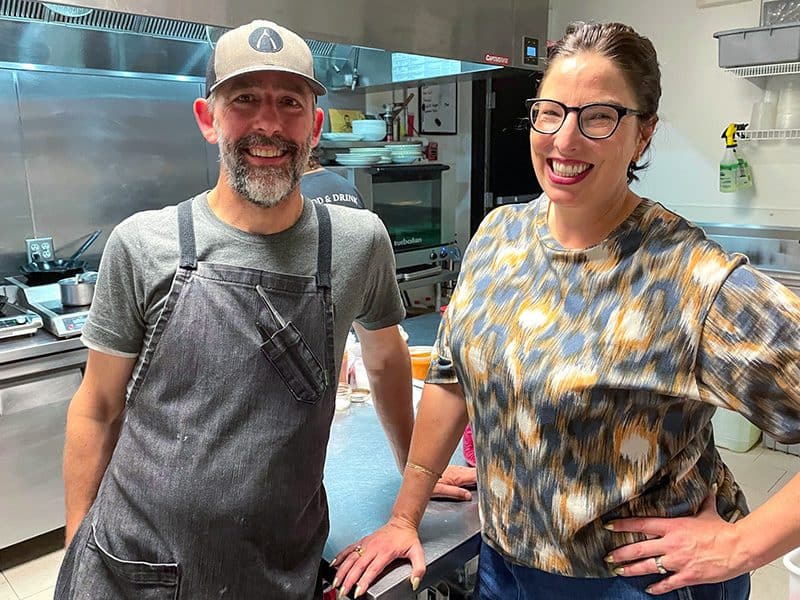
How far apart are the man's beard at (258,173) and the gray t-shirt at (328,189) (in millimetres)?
1338

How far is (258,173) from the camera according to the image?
0.98 metres

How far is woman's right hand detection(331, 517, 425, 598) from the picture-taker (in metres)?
1.00

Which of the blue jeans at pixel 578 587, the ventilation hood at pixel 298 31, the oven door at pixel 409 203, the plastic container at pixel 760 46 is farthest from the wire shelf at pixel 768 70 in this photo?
the blue jeans at pixel 578 587

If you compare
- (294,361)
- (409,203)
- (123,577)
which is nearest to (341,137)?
(409,203)

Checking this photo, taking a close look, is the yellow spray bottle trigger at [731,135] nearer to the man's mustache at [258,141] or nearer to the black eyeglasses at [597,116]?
the black eyeglasses at [597,116]

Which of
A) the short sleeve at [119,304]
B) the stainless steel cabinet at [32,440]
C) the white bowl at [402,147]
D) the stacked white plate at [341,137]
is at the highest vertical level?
the stacked white plate at [341,137]

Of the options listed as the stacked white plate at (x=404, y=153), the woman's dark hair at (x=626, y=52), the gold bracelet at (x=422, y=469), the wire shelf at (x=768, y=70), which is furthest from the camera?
the stacked white plate at (x=404, y=153)

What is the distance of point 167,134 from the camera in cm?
308

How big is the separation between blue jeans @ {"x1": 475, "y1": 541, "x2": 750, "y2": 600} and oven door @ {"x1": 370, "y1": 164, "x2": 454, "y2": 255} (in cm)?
239

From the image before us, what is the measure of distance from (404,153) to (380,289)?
2419mm

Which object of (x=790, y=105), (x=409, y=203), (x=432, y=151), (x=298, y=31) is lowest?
(x=409, y=203)

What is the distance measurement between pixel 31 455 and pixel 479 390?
197 centimetres

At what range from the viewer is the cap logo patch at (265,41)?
0.98 metres

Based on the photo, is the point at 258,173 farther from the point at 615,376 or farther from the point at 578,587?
the point at 578,587
